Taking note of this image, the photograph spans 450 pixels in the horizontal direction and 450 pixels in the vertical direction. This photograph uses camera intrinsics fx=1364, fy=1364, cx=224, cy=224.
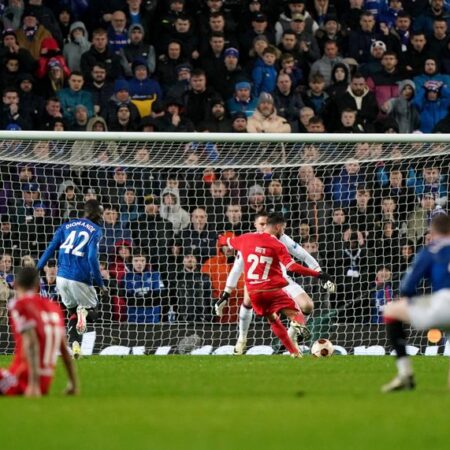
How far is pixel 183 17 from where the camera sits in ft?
73.1

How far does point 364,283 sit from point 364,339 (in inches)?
34.2

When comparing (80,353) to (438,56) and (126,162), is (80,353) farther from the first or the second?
(438,56)

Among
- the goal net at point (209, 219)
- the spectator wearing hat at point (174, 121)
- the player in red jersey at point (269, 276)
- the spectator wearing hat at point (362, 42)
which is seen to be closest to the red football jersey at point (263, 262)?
the player in red jersey at point (269, 276)

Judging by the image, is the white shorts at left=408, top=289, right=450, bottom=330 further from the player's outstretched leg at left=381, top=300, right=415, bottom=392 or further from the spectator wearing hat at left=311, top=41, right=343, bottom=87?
the spectator wearing hat at left=311, top=41, right=343, bottom=87

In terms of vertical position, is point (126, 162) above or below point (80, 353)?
above

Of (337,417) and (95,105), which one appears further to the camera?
(95,105)

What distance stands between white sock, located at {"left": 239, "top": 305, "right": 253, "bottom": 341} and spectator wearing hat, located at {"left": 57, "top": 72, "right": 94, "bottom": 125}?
15.4 feet

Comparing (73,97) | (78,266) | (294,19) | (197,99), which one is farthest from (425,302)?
(294,19)

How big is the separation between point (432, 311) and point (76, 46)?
42.2ft

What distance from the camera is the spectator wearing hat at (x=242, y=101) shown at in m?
21.4

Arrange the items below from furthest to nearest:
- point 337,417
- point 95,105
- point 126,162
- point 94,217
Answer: point 95,105 → point 126,162 → point 94,217 → point 337,417

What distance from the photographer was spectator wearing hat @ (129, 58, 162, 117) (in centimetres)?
2134

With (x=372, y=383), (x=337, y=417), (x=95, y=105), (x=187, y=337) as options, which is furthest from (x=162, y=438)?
(x=95, y=105)

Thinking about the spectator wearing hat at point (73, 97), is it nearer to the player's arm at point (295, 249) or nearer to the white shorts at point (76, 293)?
the white shorts at point (76, 293)
